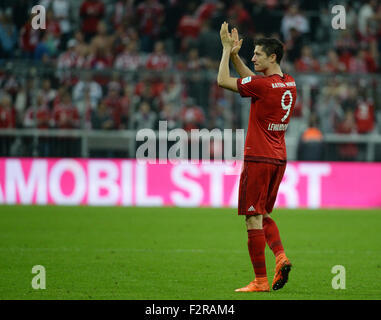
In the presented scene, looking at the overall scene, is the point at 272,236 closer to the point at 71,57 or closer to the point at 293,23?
the point at 71,57

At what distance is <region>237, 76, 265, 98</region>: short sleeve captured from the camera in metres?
7.39

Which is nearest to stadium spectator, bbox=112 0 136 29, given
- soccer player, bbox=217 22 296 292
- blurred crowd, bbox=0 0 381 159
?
blurred crowd, bbox=0 0 381 159

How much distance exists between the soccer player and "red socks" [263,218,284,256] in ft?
0.04

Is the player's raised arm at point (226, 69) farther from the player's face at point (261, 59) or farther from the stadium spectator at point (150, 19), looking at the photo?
the stadium spectator at point (150, 19)

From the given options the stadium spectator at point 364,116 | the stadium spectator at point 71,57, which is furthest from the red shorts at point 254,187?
the stadium spectator at point 364,116

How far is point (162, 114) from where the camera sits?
1775 centimetres

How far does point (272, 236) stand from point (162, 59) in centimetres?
1255

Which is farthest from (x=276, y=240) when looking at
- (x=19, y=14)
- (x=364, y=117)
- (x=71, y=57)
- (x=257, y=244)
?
(x=19, y=14)

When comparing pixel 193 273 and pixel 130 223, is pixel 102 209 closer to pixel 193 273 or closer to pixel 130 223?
pixel 130 223

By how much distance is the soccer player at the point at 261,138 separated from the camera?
291 inches

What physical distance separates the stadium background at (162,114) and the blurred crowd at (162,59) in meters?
0.03

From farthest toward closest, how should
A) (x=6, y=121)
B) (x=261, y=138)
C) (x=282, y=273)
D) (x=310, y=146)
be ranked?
(x=310, y=146), (x=6, y=121), (x=261, y=138), (x=282, y=273)

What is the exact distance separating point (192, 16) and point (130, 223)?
8.70 metres

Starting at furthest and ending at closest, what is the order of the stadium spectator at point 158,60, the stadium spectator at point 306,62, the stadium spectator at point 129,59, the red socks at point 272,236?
the stadium spectator at point 306,62, the stadium spectator at point 129,59, the stadium spectator at point 158,60, the red socks at point 272,236
